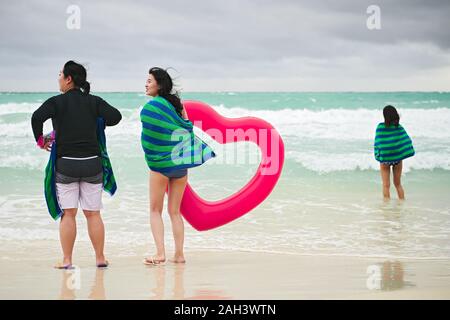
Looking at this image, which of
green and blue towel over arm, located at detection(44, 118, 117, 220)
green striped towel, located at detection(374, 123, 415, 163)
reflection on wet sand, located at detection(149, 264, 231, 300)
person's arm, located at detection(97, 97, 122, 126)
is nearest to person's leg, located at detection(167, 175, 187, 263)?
reflection on wet sand, located at detection(149, 264, 231, 300)

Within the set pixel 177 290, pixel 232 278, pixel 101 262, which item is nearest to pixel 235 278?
pixel 232 278

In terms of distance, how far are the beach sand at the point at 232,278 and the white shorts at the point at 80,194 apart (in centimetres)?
49

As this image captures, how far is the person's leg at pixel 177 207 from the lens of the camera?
5426 mm

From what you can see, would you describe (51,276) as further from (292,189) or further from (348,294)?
(292,189)

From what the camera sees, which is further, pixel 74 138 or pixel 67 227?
pixel 67 227

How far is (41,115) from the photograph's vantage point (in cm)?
486

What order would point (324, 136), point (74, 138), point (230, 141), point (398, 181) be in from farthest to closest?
point (324, 136) → point (398, 181) → point (230, 141) → point (74, 138)

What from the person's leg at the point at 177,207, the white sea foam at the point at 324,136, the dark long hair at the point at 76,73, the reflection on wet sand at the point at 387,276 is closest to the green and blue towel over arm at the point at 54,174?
the dark long hair at the point at 76,73

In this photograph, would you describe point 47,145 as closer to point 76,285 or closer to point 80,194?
point 80,194

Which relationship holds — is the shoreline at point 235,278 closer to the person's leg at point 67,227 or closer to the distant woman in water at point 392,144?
the person's leg at point 67,227

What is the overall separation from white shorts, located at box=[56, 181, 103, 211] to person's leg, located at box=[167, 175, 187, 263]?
572 mm

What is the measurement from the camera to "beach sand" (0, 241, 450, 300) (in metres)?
4.55

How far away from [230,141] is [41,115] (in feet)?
5.31
